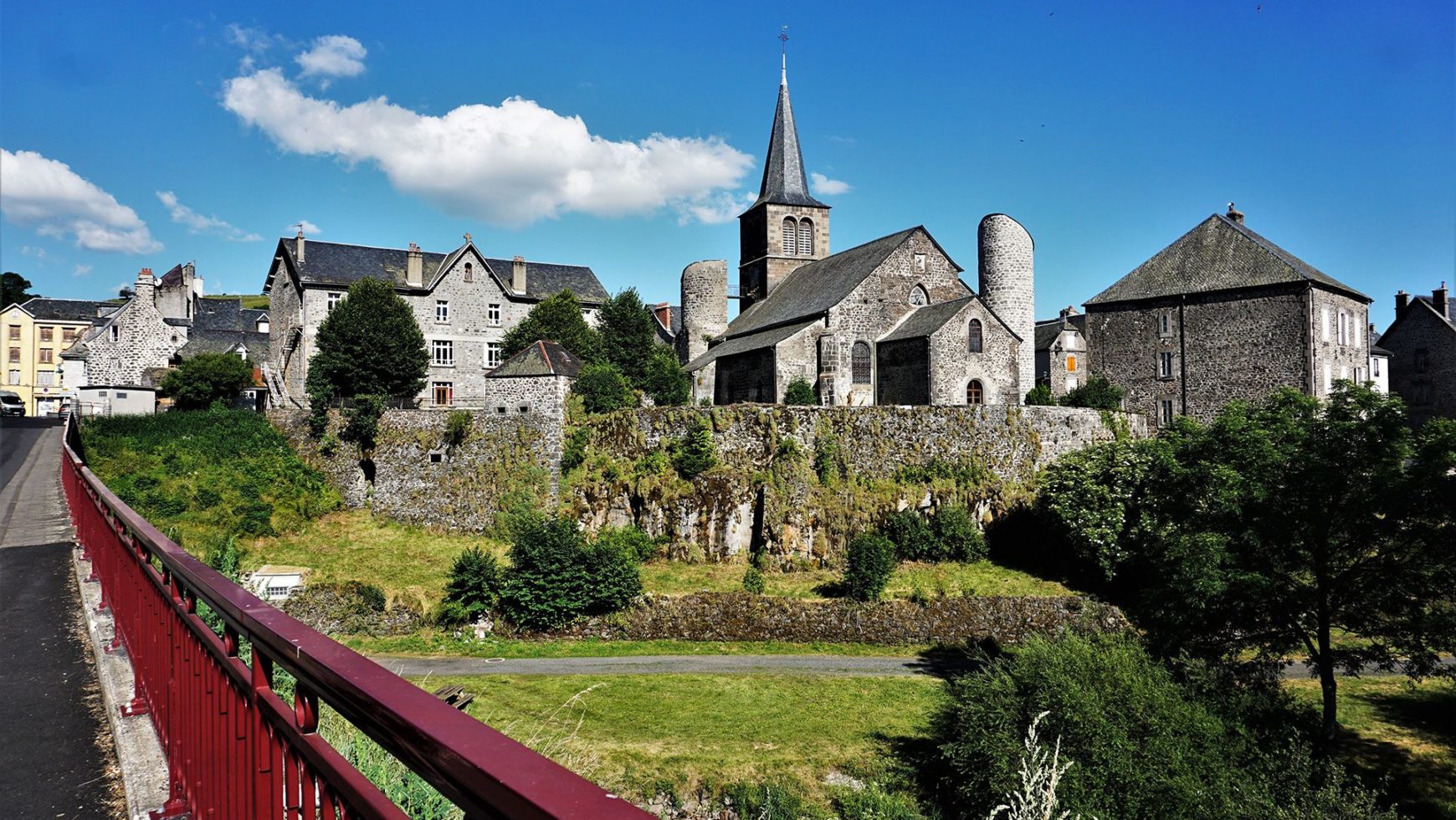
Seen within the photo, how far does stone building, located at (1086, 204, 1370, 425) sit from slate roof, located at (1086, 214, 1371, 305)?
5cm

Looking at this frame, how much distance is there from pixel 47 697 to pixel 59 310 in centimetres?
6905

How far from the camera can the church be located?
3272 centimetres

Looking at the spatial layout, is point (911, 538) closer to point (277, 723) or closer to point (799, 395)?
point (799, 395)

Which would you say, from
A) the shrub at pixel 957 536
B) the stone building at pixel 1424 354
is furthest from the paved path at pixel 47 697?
the stone building at pixel 1424 354

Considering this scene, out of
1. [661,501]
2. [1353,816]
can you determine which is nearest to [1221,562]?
[1353,816]

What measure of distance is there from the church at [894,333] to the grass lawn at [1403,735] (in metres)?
14.9

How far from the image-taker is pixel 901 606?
2470 centimetres

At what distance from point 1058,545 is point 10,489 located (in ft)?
93.6

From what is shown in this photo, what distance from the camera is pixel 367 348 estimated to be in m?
33.8

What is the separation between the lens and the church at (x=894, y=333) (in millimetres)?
32719

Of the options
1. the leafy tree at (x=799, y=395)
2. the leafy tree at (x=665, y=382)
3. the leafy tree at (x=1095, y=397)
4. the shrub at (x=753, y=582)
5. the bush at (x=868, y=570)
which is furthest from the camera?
Result: the leafy tree at (x=665, y=382)

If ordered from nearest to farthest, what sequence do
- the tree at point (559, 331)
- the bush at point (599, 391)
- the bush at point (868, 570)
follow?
the bush at point (868, 570) < the bush at point (599, 391) < the tree at point (559, 331)

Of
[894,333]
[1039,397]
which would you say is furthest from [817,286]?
[1039,397]

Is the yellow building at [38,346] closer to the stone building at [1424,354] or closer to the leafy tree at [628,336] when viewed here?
the leafy tree at [628,336]
